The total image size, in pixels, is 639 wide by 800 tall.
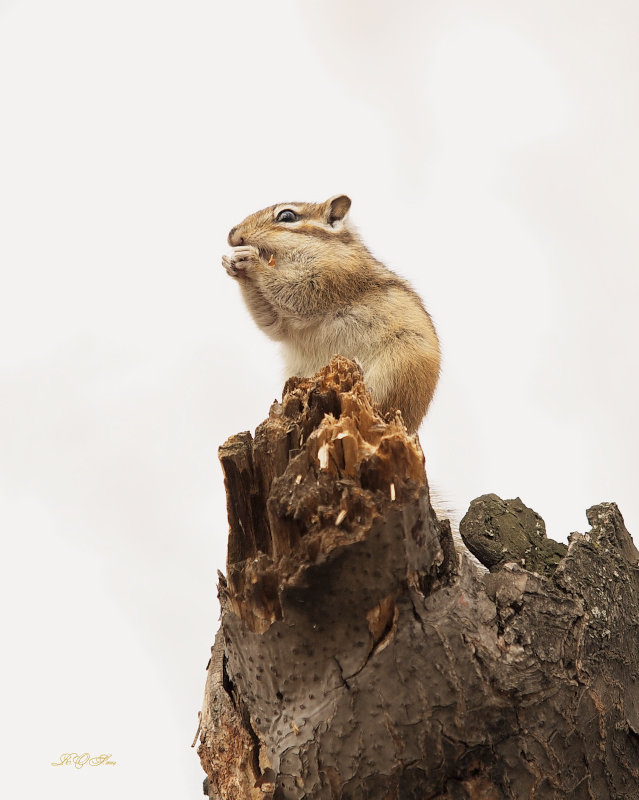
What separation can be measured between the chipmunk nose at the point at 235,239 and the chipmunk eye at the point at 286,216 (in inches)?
9.4

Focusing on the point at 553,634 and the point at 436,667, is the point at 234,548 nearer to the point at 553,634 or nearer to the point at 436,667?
the point at 436,667

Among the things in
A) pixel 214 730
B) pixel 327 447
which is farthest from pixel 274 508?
pixel 214 730

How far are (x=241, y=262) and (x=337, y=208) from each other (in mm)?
778

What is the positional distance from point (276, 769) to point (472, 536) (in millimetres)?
1129

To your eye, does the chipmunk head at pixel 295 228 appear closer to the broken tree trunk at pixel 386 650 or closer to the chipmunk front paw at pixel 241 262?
the chipmunk front paw at pixel 241 262

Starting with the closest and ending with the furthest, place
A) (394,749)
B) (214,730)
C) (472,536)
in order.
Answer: (394,749), (214,730), (472,536)

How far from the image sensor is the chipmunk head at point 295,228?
4.31 m

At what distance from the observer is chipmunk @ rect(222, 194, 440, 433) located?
3967 mm

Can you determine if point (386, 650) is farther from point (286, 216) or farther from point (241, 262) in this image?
point (286, 216)

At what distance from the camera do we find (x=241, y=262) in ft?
13.8

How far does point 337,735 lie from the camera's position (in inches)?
89.4

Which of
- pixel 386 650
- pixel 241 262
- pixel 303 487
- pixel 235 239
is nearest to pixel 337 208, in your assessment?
pixel 235 239

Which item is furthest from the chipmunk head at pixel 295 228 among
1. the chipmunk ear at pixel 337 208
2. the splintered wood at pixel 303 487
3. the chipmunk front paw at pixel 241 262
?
the splintered wood at pixel 303 487

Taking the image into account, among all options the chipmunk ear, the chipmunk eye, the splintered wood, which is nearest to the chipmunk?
the chipmunk eye
